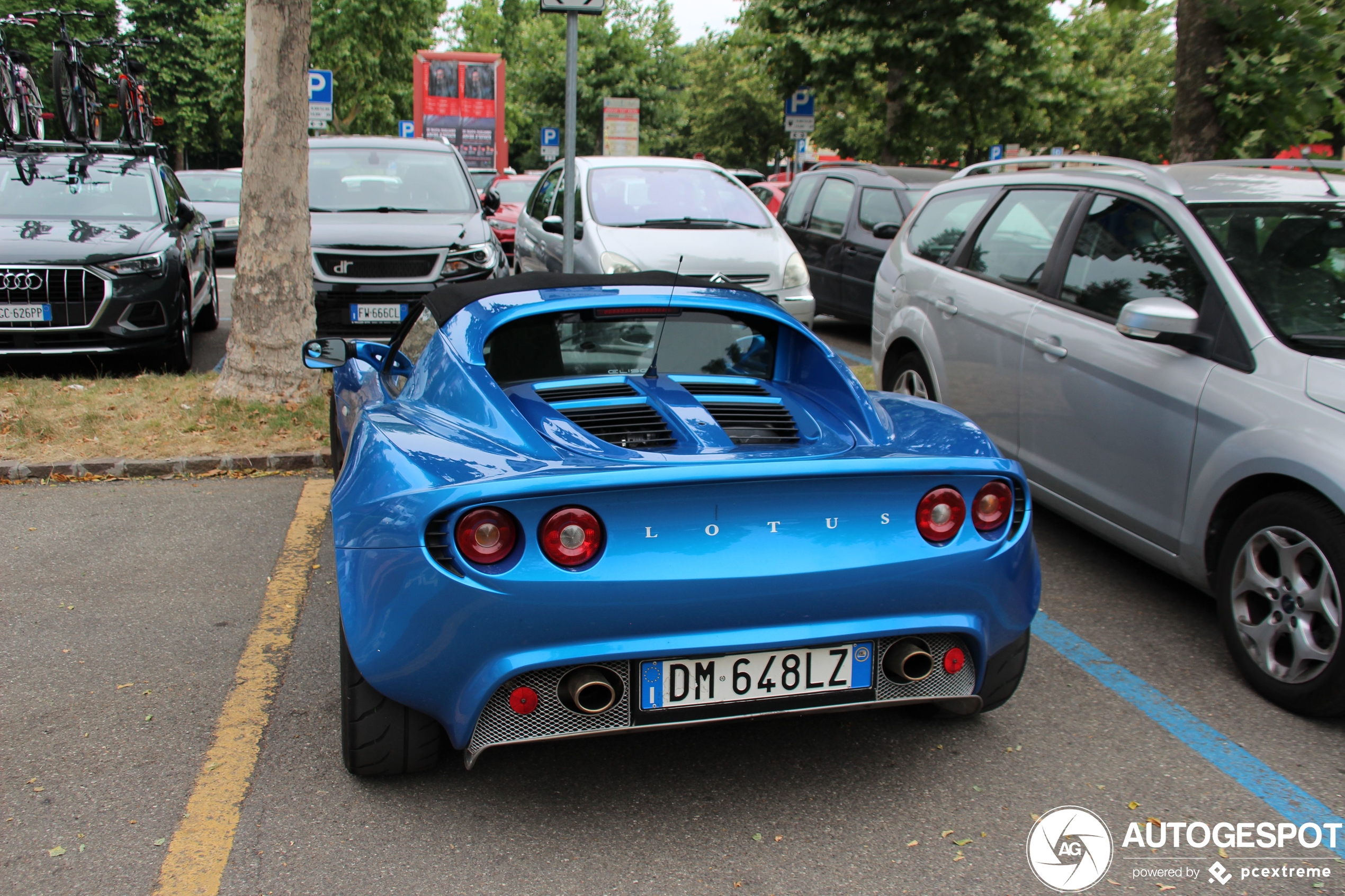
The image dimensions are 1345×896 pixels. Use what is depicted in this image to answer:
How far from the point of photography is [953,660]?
2928 mm

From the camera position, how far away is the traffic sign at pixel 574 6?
7172mm

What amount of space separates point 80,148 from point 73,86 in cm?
465

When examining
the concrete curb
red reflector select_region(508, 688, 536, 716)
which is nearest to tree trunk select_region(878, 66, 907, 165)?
the concrete curb

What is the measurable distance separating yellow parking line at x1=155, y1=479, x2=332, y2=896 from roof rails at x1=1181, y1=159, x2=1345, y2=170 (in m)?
4.19

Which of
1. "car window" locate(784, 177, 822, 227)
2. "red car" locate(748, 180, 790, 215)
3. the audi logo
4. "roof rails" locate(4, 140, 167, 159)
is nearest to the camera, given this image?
the audi logo

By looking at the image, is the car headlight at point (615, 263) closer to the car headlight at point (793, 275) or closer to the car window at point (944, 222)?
the car headlight at point (793, 275)

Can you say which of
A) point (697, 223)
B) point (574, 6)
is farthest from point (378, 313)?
point (574, 6)

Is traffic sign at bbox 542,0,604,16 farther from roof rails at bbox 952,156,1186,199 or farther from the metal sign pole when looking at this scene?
roof rails at bbox 952,156,1186,199

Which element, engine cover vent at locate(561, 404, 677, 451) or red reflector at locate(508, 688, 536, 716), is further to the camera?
engine cover vent at locate(561, 404, 677, 451)

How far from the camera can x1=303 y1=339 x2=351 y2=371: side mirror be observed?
4.47 meters

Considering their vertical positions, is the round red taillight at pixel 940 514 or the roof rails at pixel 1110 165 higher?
the roof rails at pixel 1110 165

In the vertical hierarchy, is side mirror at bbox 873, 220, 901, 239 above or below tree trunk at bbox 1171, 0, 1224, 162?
below

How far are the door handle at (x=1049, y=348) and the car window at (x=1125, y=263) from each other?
193 millimetres

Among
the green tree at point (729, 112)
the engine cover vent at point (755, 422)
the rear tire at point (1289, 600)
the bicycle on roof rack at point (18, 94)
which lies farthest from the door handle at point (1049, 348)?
the green tree at point (729, 112)
